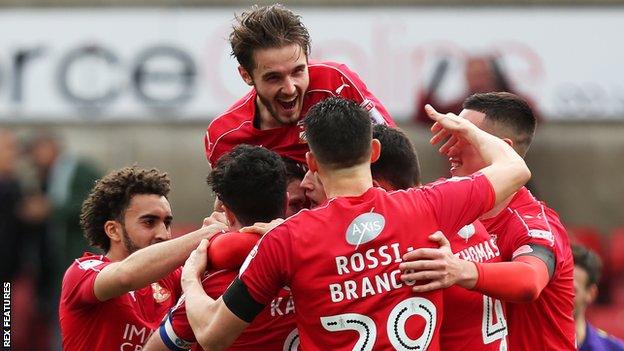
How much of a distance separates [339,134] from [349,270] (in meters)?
0.55

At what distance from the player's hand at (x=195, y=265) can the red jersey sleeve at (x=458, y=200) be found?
Result: 995 mm

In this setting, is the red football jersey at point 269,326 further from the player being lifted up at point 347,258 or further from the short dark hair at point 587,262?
the short dark hair at point 587,262

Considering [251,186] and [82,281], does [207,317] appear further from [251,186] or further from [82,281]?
[82,281]

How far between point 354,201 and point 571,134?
8850mm

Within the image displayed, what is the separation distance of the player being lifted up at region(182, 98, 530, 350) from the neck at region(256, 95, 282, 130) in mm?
1316

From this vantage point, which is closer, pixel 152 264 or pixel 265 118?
pixel 152 264

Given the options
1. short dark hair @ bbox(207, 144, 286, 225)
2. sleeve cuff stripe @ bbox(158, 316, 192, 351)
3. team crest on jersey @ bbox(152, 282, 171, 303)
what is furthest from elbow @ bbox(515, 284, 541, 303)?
team crest on jersey @ bbox(152, 282, 171, 303)

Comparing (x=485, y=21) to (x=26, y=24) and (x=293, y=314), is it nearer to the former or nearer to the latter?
(x=26, y=24)

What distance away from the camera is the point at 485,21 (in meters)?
13.9

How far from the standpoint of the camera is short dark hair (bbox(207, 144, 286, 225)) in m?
5.70

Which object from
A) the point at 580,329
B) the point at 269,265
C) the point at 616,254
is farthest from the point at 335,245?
the point at 616,254

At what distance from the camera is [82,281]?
6426 mm

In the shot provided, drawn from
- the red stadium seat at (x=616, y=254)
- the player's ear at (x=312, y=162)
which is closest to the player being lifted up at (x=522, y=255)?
the player's ear at (x=312, y=162)

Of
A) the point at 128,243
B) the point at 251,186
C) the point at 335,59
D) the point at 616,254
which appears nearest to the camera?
Result: the point at 251,186
